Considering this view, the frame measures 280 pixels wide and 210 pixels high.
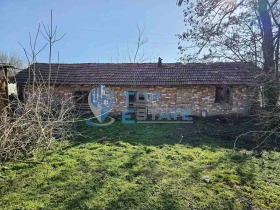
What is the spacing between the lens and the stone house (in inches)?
483

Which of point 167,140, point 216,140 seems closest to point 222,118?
point 216,140

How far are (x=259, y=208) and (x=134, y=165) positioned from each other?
3085 millimetres

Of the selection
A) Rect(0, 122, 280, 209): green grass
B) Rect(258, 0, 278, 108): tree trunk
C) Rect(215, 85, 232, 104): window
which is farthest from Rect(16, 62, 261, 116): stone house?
Rect(0, 122, 280, 209): green grass

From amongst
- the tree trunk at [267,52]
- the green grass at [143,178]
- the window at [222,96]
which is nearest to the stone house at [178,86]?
the window at [222,96]

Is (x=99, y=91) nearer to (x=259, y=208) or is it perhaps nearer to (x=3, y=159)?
(x=3, y=159)

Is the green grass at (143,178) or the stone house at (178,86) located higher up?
the stone house at (178,86)

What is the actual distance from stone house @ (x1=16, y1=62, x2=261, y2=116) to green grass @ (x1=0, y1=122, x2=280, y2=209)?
5.03 meters

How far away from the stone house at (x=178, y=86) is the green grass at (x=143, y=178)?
198 inches

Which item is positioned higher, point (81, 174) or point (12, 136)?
point (12, 136)

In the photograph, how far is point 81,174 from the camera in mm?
5227

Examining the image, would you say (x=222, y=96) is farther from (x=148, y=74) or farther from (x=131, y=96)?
(x=131, y=96)

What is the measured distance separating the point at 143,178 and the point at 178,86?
26.7 ft

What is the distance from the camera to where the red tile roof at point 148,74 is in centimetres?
1233

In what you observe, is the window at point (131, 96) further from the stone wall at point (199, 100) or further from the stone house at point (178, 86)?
the stone wall at point (199, 100)
